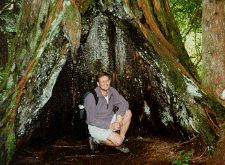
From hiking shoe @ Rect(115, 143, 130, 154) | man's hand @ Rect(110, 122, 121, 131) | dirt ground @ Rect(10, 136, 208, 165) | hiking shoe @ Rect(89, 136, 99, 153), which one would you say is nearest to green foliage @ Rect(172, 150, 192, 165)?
dirt ground @ Rect(10, 136, 208, 165)

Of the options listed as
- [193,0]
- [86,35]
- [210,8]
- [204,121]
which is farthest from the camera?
[193,0]

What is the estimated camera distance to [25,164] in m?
4.95

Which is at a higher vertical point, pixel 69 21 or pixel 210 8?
pixel 210 8

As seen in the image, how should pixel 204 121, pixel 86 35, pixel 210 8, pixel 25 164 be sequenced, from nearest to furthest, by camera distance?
pixel 204 121, pixel 25 164, pixel 86 35, pixel 210 8

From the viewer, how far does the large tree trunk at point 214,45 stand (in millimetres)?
8875

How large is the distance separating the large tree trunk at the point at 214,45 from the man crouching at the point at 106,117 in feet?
13.7

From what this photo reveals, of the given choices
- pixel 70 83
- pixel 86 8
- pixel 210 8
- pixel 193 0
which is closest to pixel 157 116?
pixel 70 83

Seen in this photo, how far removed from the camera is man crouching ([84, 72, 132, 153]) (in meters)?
5.05

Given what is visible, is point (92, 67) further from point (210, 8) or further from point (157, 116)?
point (210, 8)

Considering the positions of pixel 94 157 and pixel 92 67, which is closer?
pixel 94 157

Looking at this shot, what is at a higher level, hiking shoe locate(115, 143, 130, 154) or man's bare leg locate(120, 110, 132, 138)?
man's bare leg locate(120, 110, 132, 138)

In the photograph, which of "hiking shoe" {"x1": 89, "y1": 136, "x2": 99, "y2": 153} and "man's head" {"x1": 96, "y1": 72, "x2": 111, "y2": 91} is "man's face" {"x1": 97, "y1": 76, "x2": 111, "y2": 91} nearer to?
"man's head" {"x1": 96, "y1": 72, "x2": 111, "y2": 91}

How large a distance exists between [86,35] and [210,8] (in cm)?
A: 448

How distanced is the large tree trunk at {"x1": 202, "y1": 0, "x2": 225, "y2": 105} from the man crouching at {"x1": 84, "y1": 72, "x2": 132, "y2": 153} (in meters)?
4.17
